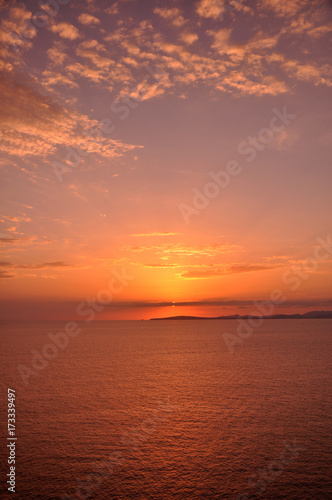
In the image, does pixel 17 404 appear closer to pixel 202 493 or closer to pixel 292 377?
pixel 202 493

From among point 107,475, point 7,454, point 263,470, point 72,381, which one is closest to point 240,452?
point 263,470

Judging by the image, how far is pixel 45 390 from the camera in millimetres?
42469

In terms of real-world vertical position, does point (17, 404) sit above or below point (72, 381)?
below

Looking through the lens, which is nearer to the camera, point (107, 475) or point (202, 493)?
point (202, 493)

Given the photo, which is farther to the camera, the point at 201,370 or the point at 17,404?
the point at 201,370

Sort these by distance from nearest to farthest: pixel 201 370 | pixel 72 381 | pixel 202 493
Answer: pixel 202 493 < pixel 72 381 < pixel 201 370

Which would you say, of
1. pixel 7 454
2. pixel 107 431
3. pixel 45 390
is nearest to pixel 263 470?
pixel 107 431

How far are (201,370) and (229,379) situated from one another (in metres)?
→ 10.7

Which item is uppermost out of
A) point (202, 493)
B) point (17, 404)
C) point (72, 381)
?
point (72, 381)

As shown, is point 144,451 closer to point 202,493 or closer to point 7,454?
point 202,493

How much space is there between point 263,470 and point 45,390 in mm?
A: 30910

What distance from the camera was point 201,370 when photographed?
6031cm

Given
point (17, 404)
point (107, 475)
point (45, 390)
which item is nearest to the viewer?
point (107, 475)

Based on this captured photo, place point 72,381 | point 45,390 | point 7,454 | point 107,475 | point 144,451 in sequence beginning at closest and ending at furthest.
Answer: point 107,475 < point 7,454 < point 144,451 < point 45,390 < point 72,381
